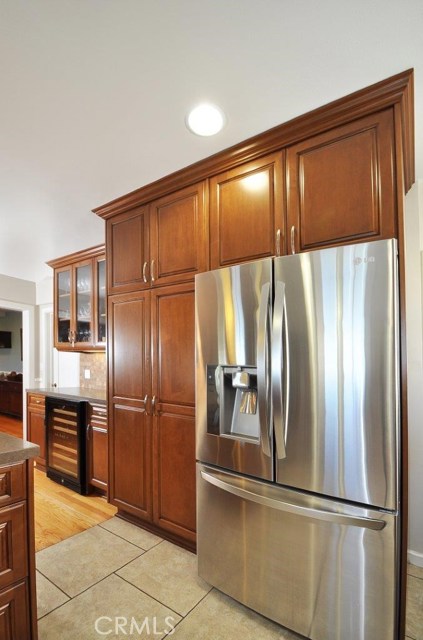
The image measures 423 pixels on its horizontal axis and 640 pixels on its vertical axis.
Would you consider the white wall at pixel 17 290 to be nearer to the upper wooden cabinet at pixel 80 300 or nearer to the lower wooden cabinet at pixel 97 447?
the upper wooden cabinet at pixel 80 300

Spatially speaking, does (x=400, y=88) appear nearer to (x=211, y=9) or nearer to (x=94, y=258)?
(x=211, y=9)

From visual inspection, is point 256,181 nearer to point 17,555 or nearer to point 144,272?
point 144,272

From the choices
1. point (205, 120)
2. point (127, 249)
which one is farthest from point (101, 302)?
point (205, 120)

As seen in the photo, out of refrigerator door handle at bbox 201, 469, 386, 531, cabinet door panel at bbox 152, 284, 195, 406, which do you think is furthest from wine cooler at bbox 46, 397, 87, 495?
refrigerator door handle at bbox 201, 469, 386, 531

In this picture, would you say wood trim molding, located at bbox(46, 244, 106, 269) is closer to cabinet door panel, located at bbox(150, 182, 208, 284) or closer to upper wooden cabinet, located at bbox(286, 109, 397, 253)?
cabinet door panel, located at bbox(150, 182, 208, 284)

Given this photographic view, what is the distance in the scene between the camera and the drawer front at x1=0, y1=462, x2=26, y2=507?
1393 millimetres

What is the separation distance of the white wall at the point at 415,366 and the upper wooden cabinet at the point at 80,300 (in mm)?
2699

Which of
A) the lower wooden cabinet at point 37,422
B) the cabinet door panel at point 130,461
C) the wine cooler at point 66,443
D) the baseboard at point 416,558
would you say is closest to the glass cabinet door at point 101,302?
the wine cooler at point 66,443

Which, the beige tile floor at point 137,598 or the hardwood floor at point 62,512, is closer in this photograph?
the beige tile floor at point 137,598

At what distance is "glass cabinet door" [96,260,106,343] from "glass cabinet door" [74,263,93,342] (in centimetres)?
13

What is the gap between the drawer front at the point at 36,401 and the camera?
3.67 meters

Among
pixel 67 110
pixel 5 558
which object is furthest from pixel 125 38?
pixel 5 558

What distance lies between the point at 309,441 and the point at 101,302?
2.65 metres

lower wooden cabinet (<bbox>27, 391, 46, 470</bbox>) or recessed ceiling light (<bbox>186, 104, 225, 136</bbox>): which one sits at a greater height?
recessed ceiling light (<bbox>186, 104, 225, 136</bbox>)
